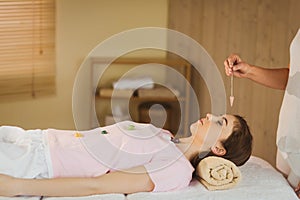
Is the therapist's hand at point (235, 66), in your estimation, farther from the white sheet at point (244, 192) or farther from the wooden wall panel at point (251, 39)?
the wooden wall panel at point (251, 39)

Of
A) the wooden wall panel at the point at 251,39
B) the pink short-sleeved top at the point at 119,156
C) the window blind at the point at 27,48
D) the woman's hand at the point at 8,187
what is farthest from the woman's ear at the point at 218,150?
the window blind at the point at 27,48

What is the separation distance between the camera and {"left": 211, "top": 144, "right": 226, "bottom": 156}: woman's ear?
2.02 metres

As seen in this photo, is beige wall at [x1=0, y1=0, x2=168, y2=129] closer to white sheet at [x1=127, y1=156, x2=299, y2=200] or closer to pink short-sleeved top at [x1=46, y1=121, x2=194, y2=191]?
pink short-sleeved top at [x1=46, y1=121, x2=194, y2=191]

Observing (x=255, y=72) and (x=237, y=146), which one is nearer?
(x=237, y=146)

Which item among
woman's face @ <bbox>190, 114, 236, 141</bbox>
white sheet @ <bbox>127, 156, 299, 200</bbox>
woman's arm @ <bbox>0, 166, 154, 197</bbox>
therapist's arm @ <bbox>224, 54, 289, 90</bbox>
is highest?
therapist's arm @ <bbox>224, 54, 289, 90</bbox>

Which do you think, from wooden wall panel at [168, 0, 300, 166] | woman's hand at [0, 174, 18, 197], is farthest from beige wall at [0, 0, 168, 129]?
woman's hand at [0, 174, 18, 197]

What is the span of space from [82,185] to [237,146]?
61 cm

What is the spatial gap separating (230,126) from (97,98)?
2.25m

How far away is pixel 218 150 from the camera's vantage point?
2.02 meters

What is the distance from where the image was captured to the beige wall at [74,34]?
4.01m

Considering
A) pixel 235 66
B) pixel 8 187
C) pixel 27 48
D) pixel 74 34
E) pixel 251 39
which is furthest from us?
pixel 74 34

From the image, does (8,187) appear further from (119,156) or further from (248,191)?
(248,191)

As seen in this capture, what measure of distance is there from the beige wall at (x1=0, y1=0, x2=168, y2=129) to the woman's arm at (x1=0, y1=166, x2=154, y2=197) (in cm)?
225

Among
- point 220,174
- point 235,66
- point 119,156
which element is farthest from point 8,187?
point 235,66
